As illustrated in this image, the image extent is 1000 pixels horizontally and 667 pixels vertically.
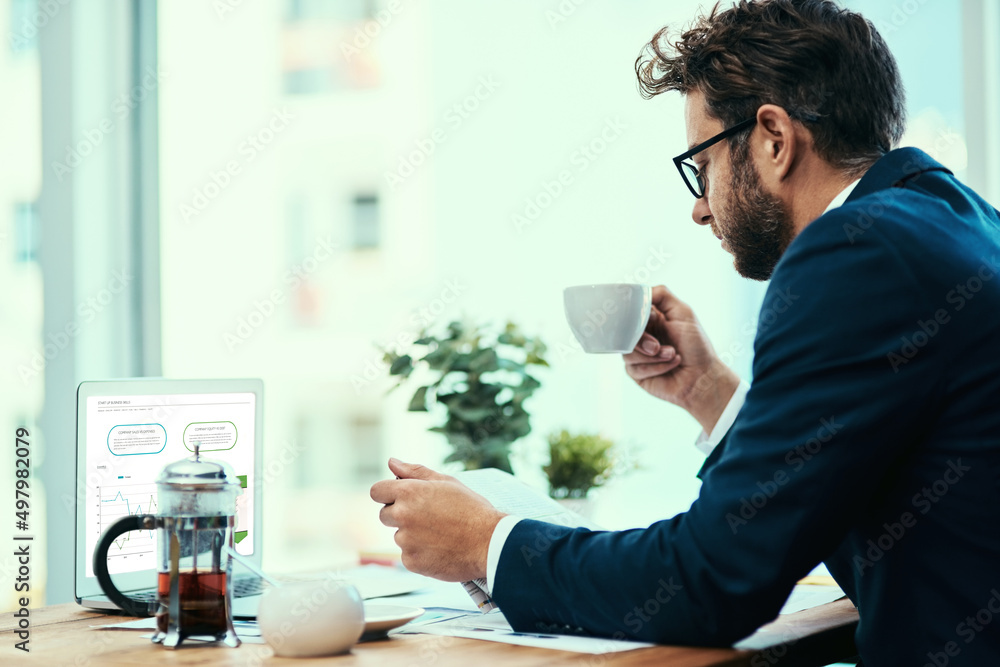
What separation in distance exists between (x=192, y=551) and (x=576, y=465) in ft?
3.36

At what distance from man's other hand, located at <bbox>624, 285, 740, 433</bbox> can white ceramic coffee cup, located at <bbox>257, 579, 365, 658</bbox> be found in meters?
0.75

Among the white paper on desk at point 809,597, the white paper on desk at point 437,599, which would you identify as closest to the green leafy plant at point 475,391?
the white paper on desk at point 437,599

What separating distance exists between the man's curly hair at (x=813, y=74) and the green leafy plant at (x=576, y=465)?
2.70 ft

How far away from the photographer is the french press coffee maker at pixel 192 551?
98 cm

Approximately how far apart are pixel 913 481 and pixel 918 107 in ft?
5.77

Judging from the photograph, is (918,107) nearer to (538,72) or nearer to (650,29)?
(650,29)

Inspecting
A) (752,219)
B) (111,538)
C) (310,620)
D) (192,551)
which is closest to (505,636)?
(310,620)

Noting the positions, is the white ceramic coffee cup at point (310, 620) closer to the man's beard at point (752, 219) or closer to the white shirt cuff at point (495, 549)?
the white shirt cuff at point (495, 549)

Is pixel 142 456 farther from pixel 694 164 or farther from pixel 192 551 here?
pixel 694 164

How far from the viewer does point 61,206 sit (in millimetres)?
2088

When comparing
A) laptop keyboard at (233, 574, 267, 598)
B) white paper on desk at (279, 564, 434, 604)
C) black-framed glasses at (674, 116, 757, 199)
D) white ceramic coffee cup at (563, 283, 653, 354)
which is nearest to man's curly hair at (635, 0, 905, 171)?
black-framed glasses at (674, 116, 757, 199)

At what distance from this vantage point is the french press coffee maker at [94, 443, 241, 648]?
975mm

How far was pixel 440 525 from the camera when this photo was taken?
3.41 feet

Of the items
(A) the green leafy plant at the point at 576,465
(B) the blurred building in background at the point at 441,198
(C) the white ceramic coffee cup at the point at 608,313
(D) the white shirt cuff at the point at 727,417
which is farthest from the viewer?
(B) the blurred building in background at the point at 441,198
